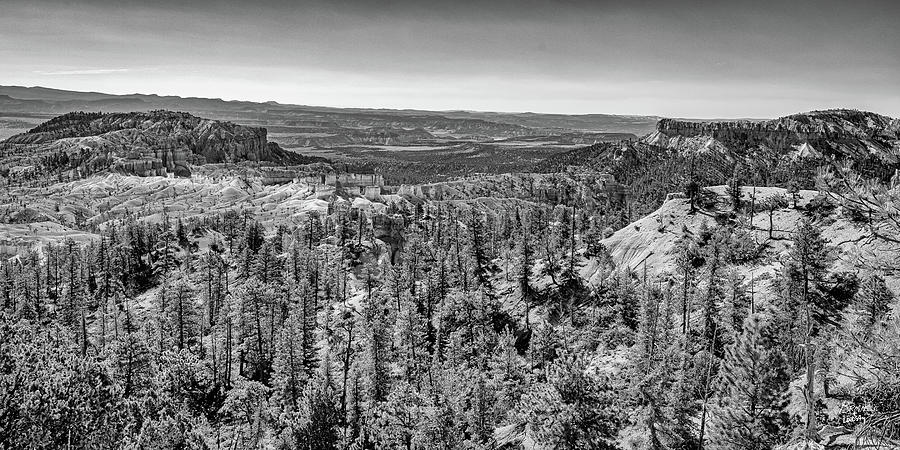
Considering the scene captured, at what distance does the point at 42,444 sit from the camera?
26.0 meters

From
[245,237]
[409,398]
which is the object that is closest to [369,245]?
[245,237]

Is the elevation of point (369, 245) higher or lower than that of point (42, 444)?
lower

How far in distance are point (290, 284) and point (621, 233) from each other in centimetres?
5869

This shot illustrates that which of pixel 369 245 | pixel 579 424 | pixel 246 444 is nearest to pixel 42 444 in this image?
pixel 246 444

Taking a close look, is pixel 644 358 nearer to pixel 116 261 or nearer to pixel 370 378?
pixel 370 378

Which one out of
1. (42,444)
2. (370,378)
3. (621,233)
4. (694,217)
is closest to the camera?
(42,444)

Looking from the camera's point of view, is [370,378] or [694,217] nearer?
[370,378]

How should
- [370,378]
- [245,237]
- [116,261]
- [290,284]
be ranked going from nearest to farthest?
[370,378], [290,284], [116,261], [245,237]

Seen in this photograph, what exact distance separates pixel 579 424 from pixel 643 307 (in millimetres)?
30385

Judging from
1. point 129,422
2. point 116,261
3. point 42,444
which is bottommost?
point 116,261

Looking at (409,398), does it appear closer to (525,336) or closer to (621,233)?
(525,336)

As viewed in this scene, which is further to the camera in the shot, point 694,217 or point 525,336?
point 694,217

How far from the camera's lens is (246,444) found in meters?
44.6

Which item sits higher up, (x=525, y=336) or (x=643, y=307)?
(x=643, y=307)
